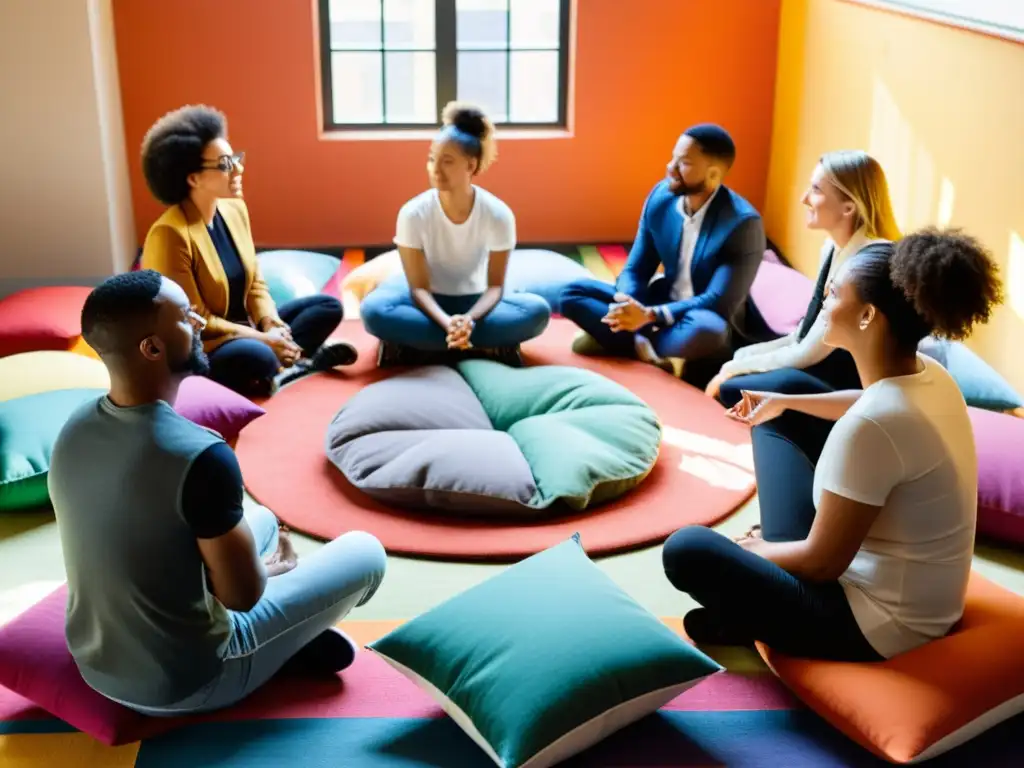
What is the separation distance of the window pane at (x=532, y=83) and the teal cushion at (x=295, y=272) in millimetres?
3332

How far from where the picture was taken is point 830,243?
13.4 feet

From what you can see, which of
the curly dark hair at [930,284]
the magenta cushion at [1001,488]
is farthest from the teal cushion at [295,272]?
the curly dark hair at [930,284]

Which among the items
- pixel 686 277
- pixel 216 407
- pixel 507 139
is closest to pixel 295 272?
pixel 507 139

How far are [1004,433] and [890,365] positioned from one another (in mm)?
1367

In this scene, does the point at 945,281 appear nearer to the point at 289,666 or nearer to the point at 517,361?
the point at 289,666

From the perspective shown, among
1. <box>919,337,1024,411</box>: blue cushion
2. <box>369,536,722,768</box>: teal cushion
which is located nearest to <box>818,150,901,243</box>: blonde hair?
<box>919,337,1024,411</box>: blue cushion

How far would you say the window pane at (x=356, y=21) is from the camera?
35.4 feet

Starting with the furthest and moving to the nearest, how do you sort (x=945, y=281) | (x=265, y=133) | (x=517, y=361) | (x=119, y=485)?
(x=265, y=133) → (x=517, y=361) → (x=945, y=281) → (x=119, y=485)

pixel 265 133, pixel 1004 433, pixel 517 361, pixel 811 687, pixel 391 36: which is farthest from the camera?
pixel 391 36

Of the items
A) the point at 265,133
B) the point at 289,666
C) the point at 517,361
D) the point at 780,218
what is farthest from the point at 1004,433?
the point at 265,133

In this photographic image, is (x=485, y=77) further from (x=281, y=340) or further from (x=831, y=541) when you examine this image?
(x=831, y=541)

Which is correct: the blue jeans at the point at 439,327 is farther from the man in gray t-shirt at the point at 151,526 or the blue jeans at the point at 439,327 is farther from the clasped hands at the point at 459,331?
the man in gray t-shirt at the point at 151,526

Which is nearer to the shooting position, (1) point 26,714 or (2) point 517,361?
(1) point 26,714

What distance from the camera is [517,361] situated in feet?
16.6
